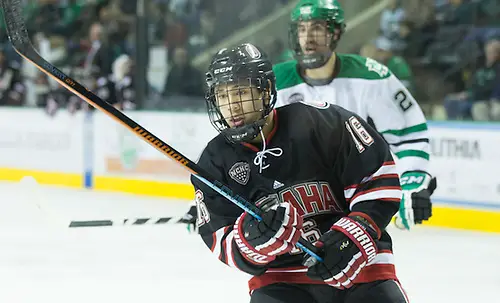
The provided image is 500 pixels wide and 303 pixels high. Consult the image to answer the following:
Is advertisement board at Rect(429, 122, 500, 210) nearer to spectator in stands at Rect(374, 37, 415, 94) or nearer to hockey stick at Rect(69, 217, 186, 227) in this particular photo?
spectator in stands at Rect(374, 37, 415, 94)

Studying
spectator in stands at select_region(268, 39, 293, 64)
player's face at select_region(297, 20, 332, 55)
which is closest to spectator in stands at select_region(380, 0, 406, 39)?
spectator in stands at select_region(268, 39, 293, 64)

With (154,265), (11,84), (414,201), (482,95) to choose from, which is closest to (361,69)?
(414,201)

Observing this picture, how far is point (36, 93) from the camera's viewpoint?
927 cm

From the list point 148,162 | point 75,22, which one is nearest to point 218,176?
point 148,162

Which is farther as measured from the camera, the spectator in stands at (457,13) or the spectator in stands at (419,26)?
the spectator in stands at (419,26)

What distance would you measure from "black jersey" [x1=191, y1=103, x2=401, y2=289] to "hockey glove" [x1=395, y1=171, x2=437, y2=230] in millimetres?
882

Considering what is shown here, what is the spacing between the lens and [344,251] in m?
2.23

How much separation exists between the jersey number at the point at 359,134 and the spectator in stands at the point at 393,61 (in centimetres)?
448

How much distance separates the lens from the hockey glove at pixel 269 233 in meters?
2.13

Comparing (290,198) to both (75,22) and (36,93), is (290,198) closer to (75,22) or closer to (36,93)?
(36,93)

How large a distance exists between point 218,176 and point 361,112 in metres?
1.27

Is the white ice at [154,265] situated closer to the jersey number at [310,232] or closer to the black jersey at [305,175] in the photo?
the black jersey at [305,175]

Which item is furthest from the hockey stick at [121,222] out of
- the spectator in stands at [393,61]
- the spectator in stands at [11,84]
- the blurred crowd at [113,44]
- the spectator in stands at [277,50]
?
the spectator in stands at [11,84]

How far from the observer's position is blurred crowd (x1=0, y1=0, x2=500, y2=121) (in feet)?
21.5
